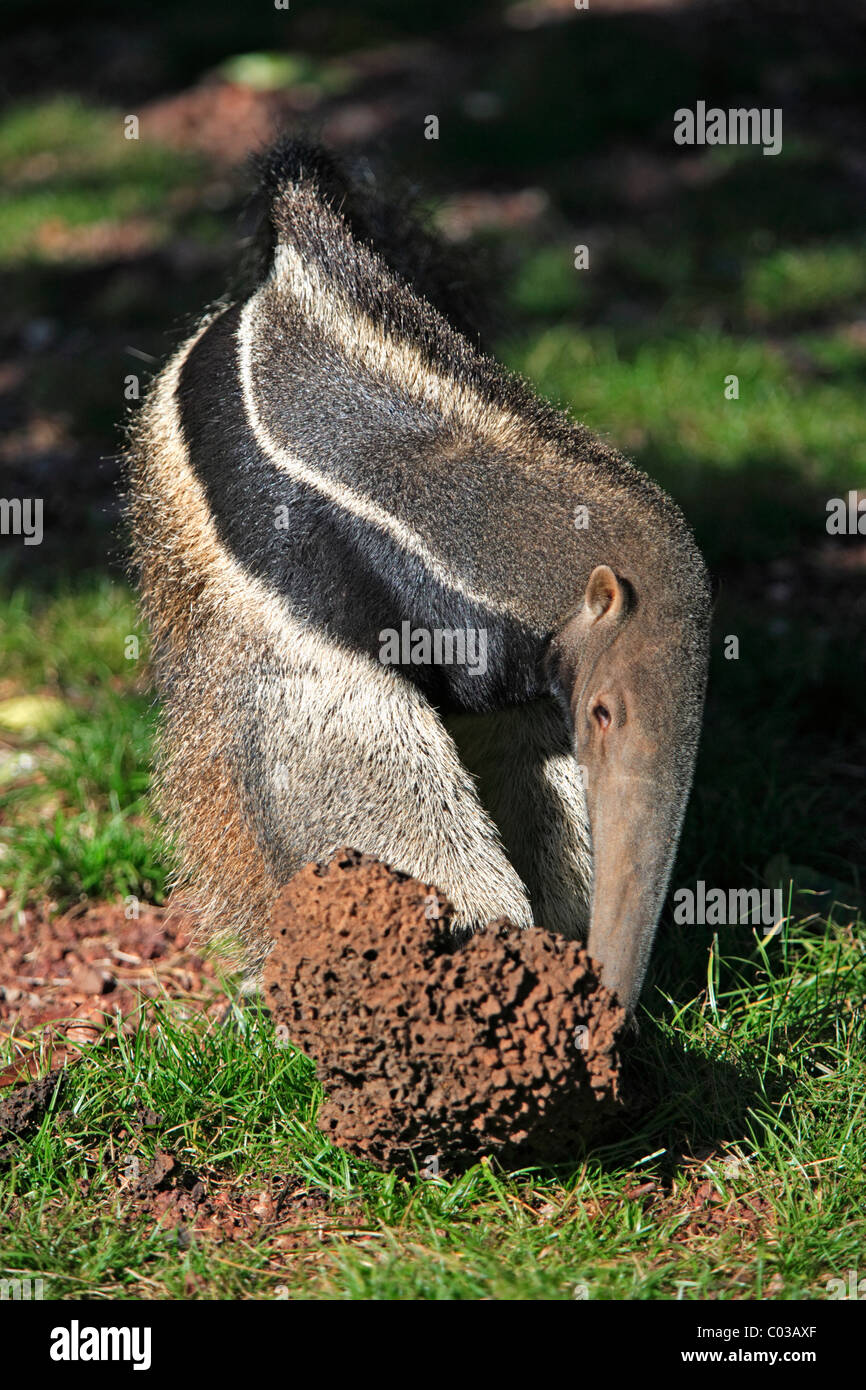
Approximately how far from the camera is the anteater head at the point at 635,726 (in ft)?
10.5

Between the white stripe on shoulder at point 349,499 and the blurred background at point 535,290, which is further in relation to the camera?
the blurred background at point 535,290

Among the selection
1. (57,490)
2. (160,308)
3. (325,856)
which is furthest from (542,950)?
(160,308)

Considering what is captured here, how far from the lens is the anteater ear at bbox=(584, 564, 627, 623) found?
10.8 feet

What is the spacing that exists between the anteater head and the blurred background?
408 millimetres

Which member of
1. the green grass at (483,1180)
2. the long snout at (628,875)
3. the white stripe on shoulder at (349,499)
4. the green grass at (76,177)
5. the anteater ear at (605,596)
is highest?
the green grass at (76,177)

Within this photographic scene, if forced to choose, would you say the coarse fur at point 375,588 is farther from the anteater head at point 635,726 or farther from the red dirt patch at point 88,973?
the red dirt patch at point 88,973

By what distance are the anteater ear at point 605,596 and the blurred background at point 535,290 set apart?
1.59ft

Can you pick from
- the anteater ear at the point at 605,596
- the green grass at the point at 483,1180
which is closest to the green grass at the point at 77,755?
the green grass at the point at 483,1180

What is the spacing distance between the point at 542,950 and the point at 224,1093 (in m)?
1.14

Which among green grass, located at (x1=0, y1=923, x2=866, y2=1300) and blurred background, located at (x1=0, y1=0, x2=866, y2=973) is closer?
green grass, located at (x1=0, y1=923, x2=866, y2=1300)

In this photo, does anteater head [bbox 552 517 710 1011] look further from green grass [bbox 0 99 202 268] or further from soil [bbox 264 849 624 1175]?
green grass [bbox 0 99 202 268]

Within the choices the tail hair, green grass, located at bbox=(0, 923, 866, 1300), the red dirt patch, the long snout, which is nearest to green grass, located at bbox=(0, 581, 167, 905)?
the red dirt patch

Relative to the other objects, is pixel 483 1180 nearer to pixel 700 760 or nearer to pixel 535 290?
pixel 700 760

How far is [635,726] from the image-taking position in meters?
3.23
